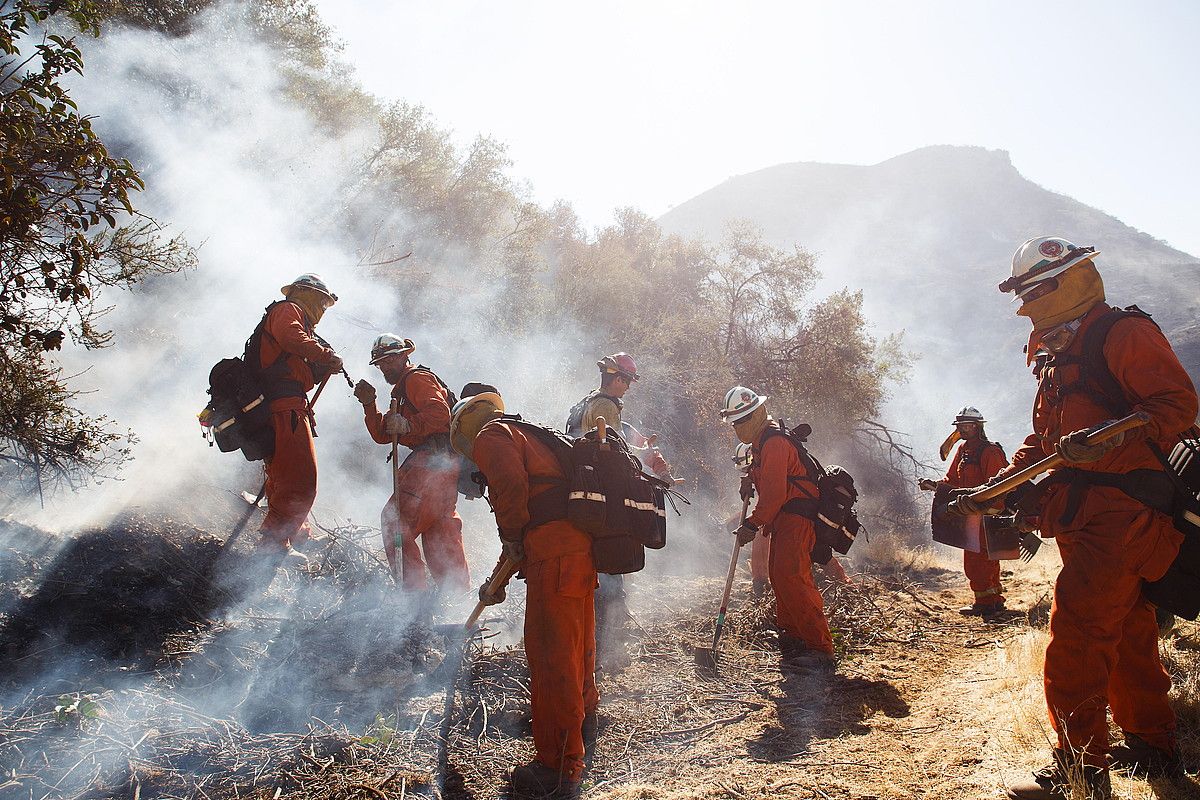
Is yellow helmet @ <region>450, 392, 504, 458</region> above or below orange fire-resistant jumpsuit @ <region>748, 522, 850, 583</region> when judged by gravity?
above

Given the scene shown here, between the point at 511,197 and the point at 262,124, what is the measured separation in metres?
5.36

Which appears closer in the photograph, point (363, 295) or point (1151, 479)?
point (1151, 479)

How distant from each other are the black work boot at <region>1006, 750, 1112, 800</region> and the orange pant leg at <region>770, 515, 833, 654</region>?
7.37 ft

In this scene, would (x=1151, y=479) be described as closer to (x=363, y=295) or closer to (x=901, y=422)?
(x=363, y=295)

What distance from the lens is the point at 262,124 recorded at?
1100 cm

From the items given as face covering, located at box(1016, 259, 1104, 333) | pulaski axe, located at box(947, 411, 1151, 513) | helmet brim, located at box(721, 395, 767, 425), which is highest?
helmet brim, located at box(721, 395, 767, 425)

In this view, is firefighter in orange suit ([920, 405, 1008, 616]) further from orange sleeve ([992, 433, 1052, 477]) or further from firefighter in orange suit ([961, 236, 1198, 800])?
firefighter in orange suit ([961, 236, 1198, 800])

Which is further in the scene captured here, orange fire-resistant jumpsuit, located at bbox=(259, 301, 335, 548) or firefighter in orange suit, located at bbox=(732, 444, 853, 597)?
firefighter in orange suit, located at bbox=(732, 444, 853, 597)

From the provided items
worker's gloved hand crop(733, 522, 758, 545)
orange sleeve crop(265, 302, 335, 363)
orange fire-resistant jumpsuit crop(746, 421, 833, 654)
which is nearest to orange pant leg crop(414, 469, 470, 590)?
orange sleeve crop(265, 302, 335, 363)

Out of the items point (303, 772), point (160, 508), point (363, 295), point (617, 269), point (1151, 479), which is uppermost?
point (617, 269)

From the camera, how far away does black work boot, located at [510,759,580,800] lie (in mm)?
3109

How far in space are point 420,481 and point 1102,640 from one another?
4.21 m

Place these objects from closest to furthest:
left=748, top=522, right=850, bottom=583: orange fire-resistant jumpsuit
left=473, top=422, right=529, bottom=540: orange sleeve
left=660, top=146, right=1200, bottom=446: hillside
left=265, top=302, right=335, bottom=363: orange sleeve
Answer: left=473, top=422, right=529, bottom=540: orange sleeve → left=265, top=302, right=335, bottom=363: orange sleeve → left=748, top=522, right=850, bottom=583: orange fire-resistant jumpsuit → left=660, top=146, right=1200, bottom=446: hillside

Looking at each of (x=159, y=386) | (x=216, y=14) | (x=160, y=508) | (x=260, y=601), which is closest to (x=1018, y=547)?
(x=260, y=601)
